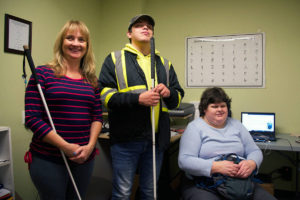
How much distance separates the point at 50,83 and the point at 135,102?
443mm

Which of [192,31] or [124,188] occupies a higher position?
[192,31]

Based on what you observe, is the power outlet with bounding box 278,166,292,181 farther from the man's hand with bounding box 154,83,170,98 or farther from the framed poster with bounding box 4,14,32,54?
the framed poster with bounding box 4,14,32,54

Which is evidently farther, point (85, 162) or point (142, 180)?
point (142, 180)

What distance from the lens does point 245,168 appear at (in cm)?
140

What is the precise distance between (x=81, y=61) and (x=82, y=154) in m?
0.53

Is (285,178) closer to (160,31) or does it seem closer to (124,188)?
(124,188)

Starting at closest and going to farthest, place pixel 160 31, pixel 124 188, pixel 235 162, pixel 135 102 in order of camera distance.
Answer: pixel 135 102
pixel 124 188
pixel 235 162
pixel 160 31

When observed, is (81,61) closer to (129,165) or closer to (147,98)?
(147,98)

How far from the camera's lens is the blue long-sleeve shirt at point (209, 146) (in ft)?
4.83

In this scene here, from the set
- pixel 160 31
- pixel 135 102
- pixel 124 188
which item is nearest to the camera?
pixel 135 102

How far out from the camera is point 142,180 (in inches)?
55.7

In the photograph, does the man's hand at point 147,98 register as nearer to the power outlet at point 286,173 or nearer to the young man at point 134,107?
the young man at point 134,107

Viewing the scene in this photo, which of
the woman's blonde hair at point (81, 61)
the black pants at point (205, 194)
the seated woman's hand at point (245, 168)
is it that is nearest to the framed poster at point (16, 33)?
the woman's blonde hair at point (81, 61)

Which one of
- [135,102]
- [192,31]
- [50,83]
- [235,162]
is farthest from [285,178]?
[50,83]
